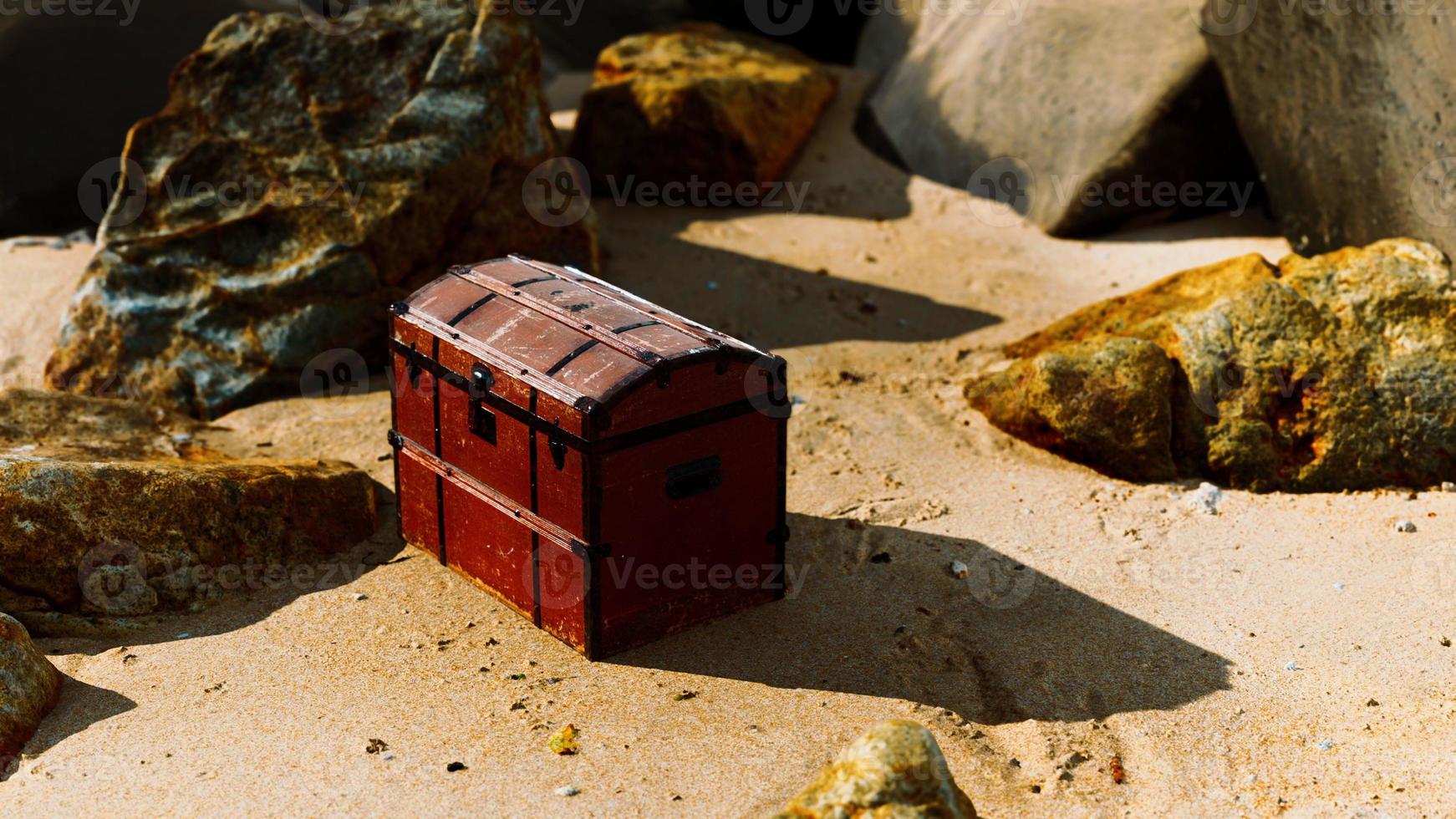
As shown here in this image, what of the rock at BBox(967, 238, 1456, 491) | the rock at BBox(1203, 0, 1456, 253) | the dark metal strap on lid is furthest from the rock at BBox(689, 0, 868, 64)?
the dark metal strap on lid

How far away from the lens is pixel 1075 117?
10344 mm

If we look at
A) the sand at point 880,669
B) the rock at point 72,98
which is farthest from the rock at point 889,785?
the rock at point 72,98

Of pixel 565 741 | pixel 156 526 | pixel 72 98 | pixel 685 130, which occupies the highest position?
pixel 72 98

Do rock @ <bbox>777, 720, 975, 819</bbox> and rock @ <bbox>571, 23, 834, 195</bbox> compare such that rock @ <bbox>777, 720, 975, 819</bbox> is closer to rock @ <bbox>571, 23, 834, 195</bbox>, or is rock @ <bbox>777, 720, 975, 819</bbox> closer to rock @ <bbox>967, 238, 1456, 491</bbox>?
rock @ <bbox>967, 238, 1456, 491</bbox>

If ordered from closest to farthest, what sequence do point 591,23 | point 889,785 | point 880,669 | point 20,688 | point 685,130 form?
point 889,785, point 20,688, point 880,669, point 685,130, point 591,23

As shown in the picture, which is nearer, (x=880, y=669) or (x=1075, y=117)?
(x=880, y=669)

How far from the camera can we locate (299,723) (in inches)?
206

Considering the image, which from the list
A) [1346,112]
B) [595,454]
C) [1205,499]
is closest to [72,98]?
[595,454]

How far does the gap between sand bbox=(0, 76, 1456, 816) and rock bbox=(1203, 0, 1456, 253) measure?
88.3 inches

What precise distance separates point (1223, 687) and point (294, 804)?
10.4 ft

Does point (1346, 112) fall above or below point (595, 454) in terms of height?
above

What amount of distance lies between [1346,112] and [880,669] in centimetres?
502

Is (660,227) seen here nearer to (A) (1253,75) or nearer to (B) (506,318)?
(A) (1253,75)

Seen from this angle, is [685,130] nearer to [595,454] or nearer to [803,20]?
[803,20]
